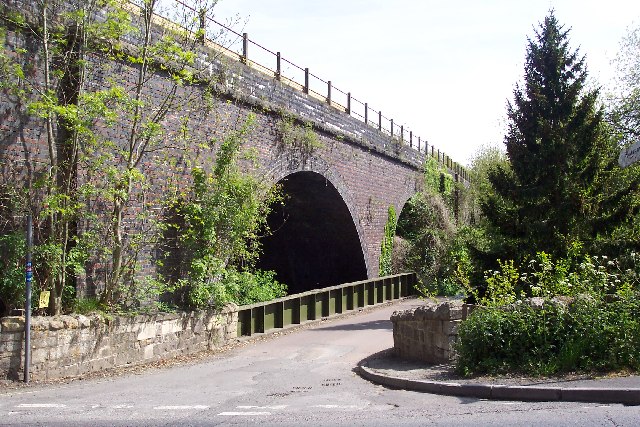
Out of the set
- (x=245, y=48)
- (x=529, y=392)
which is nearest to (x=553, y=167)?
(x=245, y=48)

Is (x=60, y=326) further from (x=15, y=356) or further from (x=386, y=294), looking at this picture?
(x=386, y=294)

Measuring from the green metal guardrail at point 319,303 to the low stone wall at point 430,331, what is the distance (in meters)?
4.74

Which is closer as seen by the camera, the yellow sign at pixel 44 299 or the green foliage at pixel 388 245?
the yellow sign at pixel 44 299

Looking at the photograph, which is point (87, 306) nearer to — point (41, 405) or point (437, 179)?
point (41, 405)

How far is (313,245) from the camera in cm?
2442

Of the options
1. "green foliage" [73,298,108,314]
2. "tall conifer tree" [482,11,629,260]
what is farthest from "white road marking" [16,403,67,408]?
"tall conifer tree" [482,11,629,260]

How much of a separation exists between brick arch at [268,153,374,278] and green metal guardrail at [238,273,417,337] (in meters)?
1.15

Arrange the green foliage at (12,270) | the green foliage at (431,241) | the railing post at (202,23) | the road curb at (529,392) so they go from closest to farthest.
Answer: the road curb at (529,392) → the green foliage at (12,270) → the railing post at (202,23) → the green foliage at (431,241)

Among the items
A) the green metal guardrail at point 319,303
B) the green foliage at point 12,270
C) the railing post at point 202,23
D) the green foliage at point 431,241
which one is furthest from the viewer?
the green foliage at point 431,241

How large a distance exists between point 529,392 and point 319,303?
38.5 ft

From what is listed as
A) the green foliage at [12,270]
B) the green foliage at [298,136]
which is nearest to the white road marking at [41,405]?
the green foliage at [12,270]

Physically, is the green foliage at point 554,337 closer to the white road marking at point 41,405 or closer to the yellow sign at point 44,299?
the white road marking at point 41,405

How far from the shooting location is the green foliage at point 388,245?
25375 mm

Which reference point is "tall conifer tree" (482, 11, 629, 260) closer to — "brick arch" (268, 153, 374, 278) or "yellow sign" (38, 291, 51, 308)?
"brick arch" (268, 153, 374, 278)
